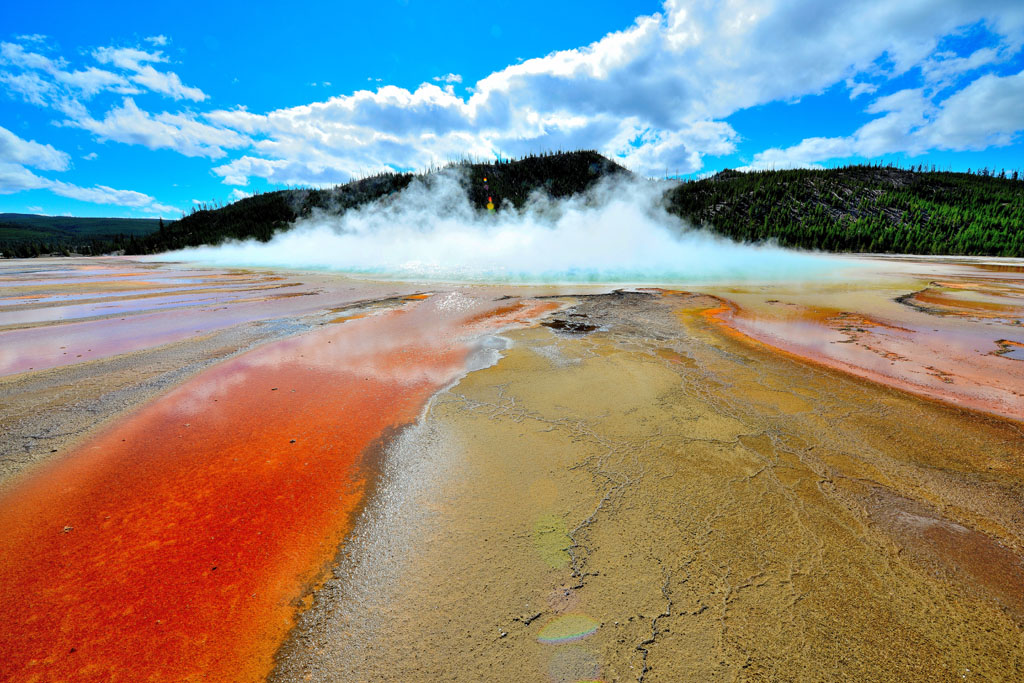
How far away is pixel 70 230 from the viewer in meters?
150

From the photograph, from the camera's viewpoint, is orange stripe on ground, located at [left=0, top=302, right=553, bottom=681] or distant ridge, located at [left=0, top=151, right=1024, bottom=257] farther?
distant ridge, located at [left=0, top=151, right=1024, bottom=257]

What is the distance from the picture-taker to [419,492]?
11.1 ft

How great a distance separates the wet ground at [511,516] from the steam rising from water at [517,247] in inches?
558

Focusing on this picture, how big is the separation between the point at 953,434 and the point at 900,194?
98.4 m

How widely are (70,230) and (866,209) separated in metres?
237

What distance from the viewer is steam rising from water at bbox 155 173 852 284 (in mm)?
23469

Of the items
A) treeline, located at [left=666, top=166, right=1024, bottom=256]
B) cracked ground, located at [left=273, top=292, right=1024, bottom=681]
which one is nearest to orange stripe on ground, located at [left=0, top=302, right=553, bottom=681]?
cracked ground, located at [left=273, top=292, right=1024, bottom=681]

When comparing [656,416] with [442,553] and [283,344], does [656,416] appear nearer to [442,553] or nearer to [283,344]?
[442,553]

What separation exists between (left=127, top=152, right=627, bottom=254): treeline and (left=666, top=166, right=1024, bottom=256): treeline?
87.9 ft

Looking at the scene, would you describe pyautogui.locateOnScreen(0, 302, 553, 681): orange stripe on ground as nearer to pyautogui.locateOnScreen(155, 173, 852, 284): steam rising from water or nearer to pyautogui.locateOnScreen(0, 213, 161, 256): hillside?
pyautogui.locateOnScreen(155, 173, 852, 284): steam rising from water

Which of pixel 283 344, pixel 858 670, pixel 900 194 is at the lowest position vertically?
pixel 858 670

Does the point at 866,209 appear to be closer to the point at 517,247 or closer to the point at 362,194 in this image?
the point at 517,247

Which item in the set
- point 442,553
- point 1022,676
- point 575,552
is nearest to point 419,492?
point 442,553

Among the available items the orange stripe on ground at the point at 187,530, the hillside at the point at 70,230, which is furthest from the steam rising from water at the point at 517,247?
the hillside at the point at 70,230
